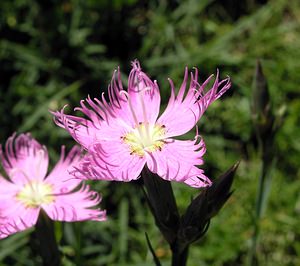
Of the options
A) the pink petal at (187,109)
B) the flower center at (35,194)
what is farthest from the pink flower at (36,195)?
the pink petal at (187,109)

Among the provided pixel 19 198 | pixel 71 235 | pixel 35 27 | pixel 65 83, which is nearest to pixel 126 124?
pixel 19 198

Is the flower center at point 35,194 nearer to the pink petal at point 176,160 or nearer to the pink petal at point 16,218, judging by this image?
the pink petal at point 16,218

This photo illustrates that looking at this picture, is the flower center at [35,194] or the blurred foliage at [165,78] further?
the blurred foliage at [165,78]

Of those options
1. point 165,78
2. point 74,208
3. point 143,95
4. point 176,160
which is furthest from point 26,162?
point 165,78

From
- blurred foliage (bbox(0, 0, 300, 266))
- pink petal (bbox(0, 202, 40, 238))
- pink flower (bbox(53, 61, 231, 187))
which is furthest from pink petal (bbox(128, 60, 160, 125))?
blurred foliage (bbox(0, 0, 300, 266))

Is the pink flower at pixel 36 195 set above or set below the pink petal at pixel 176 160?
below

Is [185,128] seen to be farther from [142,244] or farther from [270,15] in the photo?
[270,15]

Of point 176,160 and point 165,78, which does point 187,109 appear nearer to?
point 176,160

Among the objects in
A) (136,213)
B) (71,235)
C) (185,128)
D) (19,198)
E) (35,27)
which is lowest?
(136,213)
